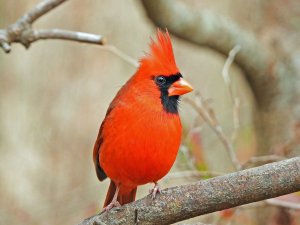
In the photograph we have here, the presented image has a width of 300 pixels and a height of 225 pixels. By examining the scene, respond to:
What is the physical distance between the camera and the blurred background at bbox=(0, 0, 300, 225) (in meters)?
6.54

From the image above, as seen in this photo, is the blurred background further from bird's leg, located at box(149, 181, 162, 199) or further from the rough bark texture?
bird's leg, located at box(149, 181, 162, 199)

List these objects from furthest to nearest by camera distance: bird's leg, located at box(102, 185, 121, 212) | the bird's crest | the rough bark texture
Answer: the rough bark texture → the bird's crest → bird's leg, located at box(102, 185, 121, 212)

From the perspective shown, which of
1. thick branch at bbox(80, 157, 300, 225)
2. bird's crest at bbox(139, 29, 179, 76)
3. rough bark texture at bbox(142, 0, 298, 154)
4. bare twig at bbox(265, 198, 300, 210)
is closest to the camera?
thick branch at bbox(80, 157, 300, 225)

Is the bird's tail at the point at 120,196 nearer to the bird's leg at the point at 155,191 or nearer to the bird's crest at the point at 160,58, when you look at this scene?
the bird's leg at the point at 155,191

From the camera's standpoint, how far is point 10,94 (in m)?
7.08

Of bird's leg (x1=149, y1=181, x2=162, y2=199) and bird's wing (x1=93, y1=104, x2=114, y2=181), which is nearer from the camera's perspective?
bird's leg (x1=149, y1=181, x2=162, y2=199)

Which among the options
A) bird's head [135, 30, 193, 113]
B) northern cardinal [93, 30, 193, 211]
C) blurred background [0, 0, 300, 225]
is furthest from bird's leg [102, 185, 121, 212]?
blurred background [0, 0, 300, 225]

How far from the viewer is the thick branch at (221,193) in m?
2.72

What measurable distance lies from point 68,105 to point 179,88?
3.95 meters

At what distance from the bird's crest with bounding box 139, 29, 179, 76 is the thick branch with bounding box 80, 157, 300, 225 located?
0.83 meters

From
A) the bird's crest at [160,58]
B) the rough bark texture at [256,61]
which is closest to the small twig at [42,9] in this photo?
the bird's crest at [160,58]

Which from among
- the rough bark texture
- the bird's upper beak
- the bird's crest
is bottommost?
the bird's upper beak

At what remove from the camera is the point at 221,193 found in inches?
109

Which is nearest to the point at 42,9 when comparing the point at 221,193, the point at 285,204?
the point at 221,193
